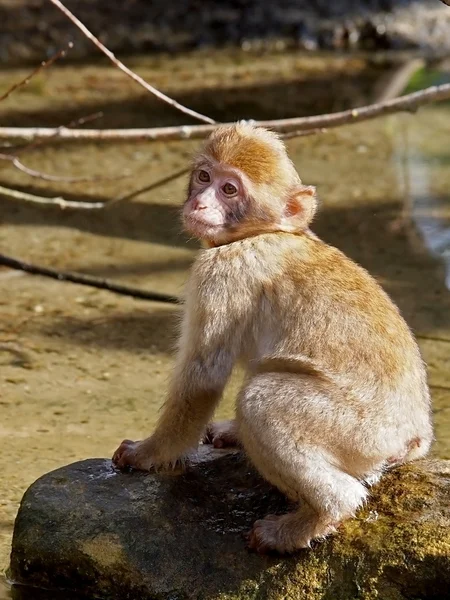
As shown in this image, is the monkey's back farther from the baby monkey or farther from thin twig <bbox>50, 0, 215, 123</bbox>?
thin twig <bbox>50, 0, 215, 123</bbox>

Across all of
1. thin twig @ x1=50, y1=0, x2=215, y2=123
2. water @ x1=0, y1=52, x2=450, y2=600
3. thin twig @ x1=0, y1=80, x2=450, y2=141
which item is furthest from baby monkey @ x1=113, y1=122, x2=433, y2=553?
thin twig @ x1=0, y1=80, x2=450, y2=141

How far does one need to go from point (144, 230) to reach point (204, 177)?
14.0 feet

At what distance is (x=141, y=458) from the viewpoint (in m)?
4.78

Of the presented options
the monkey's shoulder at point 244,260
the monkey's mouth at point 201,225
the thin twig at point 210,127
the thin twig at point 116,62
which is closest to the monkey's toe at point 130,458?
the monkey's shoulder at point 244,260

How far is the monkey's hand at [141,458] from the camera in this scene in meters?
4.75

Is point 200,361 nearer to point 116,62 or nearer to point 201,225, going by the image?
point 201,225

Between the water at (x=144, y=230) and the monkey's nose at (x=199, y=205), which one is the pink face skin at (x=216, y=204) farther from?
the water at (x=144, y=230)

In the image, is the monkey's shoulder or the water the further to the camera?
the water

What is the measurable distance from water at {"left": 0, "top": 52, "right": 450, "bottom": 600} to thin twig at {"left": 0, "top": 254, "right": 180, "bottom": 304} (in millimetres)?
55

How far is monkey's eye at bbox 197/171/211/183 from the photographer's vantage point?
4.79 meters

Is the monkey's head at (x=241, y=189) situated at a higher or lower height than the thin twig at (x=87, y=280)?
higher

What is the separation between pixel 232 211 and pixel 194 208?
149 mm

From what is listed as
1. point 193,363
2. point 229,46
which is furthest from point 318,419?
point 229,46

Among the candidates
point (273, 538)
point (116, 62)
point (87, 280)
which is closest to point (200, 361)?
point (273, 538)
